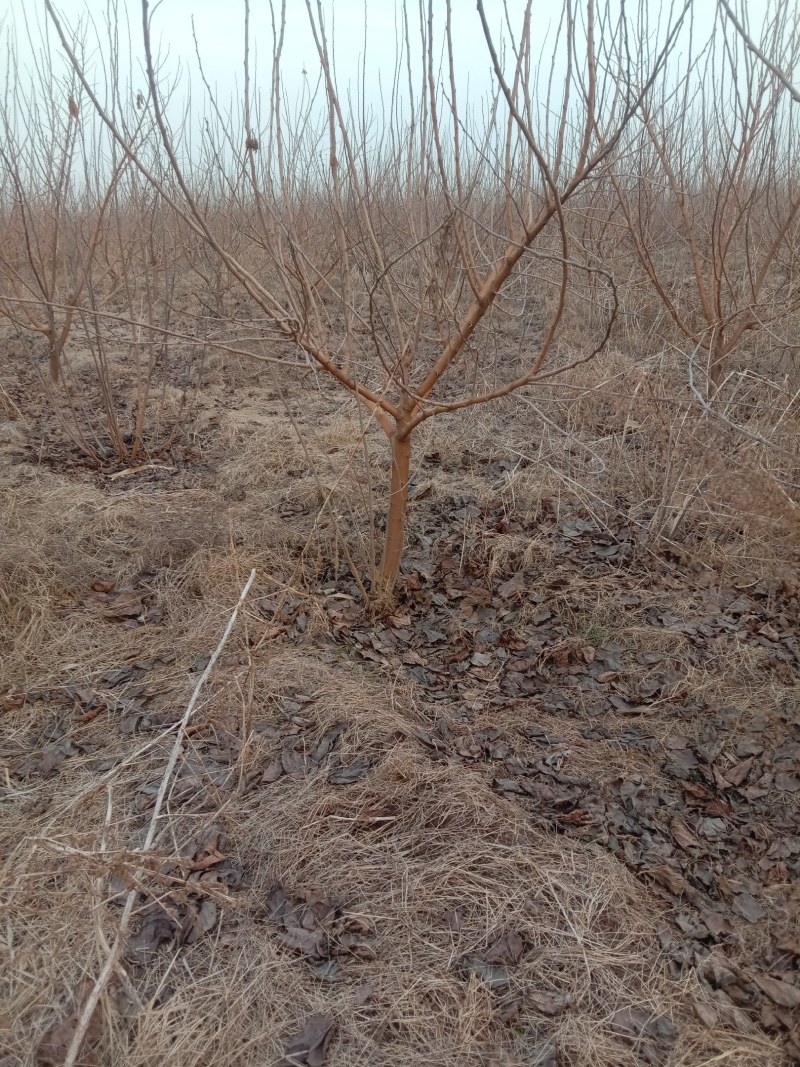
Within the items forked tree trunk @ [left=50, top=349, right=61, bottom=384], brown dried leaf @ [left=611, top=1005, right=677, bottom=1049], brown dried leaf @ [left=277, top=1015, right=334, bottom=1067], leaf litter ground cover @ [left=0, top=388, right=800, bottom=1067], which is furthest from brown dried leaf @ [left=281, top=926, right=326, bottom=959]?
forked tree trunk @ [left=50, top=349, right=61, bottom=384]

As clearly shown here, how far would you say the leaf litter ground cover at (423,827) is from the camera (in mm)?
1454

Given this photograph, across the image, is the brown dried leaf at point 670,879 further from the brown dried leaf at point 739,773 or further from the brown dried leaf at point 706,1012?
the brown dried leaf at point 739,773

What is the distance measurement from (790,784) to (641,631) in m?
0.78

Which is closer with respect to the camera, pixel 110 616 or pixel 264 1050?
pixel 264 1050

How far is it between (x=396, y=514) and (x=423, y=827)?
132cm

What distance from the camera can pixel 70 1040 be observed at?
4.54 feet

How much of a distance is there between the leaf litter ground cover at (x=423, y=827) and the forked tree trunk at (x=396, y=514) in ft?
0.53

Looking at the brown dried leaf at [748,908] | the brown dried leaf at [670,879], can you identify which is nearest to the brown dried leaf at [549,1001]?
the brown dried leaf at [670,879]

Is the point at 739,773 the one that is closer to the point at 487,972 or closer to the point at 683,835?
the point at 683,835

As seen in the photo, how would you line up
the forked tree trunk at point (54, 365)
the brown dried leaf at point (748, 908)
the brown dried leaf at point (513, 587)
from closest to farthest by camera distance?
the brown dried leaf at point (748, 908) → the brown dried leaf at point (513, 587) → the forked tree trunk at point (54, 365)

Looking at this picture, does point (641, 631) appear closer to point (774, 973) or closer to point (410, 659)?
point (410, 659)

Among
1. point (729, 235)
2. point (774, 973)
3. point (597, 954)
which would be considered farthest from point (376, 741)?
point (729, 235)

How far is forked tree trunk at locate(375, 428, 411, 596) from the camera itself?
2688 mm

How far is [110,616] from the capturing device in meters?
2.90
